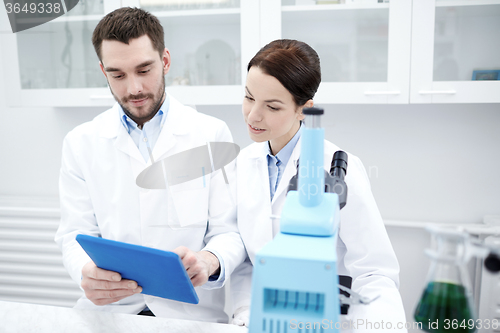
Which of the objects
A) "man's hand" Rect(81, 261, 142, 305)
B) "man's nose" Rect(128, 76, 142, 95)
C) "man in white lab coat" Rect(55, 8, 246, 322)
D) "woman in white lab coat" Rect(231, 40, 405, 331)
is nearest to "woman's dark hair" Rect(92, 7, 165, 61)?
"man in white lab coat" Rect(55, 8, 246, 322)

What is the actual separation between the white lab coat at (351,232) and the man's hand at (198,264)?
0.14m

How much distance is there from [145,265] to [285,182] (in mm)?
507

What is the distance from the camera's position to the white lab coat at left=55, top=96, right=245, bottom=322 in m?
1.34

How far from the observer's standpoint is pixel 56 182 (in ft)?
7.79

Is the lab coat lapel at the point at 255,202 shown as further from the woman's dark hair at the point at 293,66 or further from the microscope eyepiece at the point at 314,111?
the microscope eyepiece at the point at 314,111

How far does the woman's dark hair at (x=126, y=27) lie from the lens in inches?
50.3

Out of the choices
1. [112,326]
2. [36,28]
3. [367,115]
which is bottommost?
[112,326]

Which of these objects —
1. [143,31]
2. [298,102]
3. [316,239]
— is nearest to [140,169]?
[143,31]

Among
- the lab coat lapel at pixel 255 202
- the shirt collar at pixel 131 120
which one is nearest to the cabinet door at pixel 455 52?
the lab coat lapel at pixel 255 202

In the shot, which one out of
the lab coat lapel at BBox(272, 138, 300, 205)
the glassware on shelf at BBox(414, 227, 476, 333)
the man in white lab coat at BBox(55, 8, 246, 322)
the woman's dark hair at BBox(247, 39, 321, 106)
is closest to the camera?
the glassware on shelf at BBox(414, 227, 476, 333)

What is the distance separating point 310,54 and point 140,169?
0.69 m

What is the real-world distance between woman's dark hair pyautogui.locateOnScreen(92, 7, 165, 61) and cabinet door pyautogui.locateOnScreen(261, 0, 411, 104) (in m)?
0.54

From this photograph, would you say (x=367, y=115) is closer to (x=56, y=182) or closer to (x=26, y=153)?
(x=56, y=182)

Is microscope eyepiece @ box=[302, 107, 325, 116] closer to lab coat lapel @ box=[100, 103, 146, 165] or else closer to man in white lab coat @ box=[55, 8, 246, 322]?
man in white lab coat @ box=[55, 8, 246, 322]
